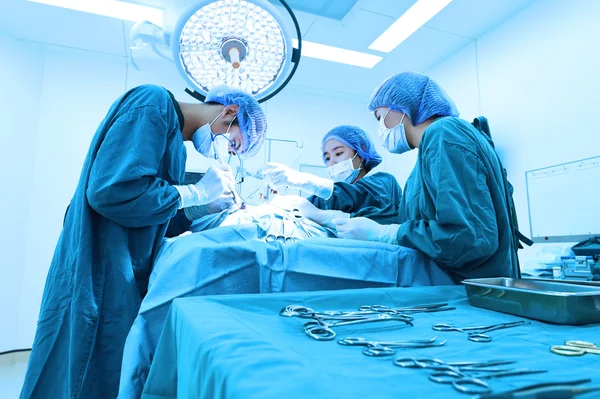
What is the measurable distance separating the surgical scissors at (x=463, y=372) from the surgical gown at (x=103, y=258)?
3.07 feet

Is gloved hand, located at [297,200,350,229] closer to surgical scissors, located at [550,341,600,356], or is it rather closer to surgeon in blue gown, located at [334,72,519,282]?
surgeon in blue gown, located at [334,72,519,282]

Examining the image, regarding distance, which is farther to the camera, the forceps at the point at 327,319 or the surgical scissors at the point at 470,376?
the forceps at the point at 327,319

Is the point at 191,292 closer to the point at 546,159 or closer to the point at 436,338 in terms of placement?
the point at 436,338

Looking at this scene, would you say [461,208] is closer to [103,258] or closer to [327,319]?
[327,319]

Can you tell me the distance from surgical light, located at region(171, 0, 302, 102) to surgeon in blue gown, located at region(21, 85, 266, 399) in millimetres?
170

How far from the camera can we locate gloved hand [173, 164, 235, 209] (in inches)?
53.4

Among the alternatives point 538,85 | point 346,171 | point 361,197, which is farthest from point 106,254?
point 538,85

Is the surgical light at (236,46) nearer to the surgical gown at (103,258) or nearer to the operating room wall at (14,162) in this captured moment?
the surgical gown at (103,258)

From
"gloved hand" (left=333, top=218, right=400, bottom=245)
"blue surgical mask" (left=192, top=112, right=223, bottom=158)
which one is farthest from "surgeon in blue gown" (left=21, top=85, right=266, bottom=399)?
"gloved hand" (left=333, top=218, right=400, bottom=245)

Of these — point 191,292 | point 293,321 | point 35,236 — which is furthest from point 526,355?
point 35,236

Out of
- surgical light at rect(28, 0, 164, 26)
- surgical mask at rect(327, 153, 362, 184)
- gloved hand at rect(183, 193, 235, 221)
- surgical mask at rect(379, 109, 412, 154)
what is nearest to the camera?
surgical mask at rect(379, 109, 412, 154)

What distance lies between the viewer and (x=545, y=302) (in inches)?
26.0

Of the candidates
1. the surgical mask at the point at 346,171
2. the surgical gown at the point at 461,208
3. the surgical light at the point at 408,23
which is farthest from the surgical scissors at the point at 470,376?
the surgical light at the point at 408,23

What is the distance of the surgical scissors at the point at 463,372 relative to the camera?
0.35m
